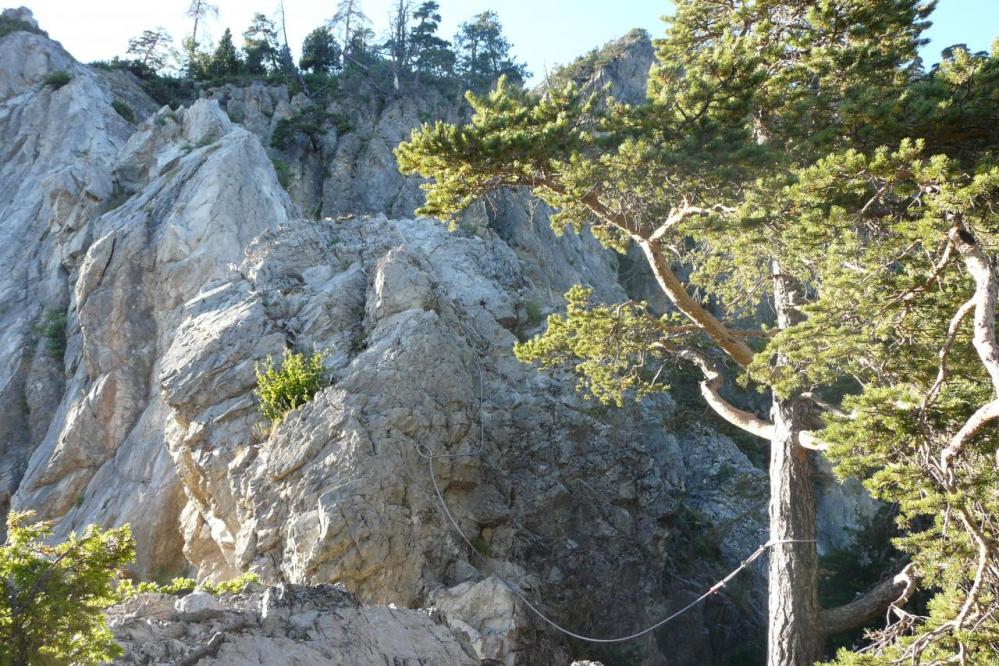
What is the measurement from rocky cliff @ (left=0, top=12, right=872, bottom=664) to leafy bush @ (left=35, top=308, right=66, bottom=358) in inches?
2.2

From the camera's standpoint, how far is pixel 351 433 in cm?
1050

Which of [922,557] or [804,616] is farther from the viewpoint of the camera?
[804,616]

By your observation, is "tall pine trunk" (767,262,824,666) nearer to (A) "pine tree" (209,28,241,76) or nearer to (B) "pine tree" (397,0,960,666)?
(B) "pine tree" (397,0,960,666)

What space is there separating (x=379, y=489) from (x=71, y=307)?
1564cm

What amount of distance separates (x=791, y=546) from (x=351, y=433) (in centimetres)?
566

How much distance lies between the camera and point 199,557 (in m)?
12.1

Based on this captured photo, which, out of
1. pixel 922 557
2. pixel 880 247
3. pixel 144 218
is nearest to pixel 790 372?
pixel 880 247

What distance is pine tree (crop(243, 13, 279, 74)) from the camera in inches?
1460

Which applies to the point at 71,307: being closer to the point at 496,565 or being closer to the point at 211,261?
the point at 211,261

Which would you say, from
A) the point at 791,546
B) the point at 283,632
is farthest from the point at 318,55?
the point at 283,632

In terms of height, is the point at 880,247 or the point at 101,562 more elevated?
the point at 880,247

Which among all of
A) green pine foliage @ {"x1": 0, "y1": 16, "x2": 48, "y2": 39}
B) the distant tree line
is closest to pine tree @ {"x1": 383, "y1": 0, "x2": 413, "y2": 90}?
the distant tree line

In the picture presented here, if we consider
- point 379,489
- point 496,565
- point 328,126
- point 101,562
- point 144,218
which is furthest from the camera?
point 328,126

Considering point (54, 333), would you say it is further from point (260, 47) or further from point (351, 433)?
point (260, 47)
